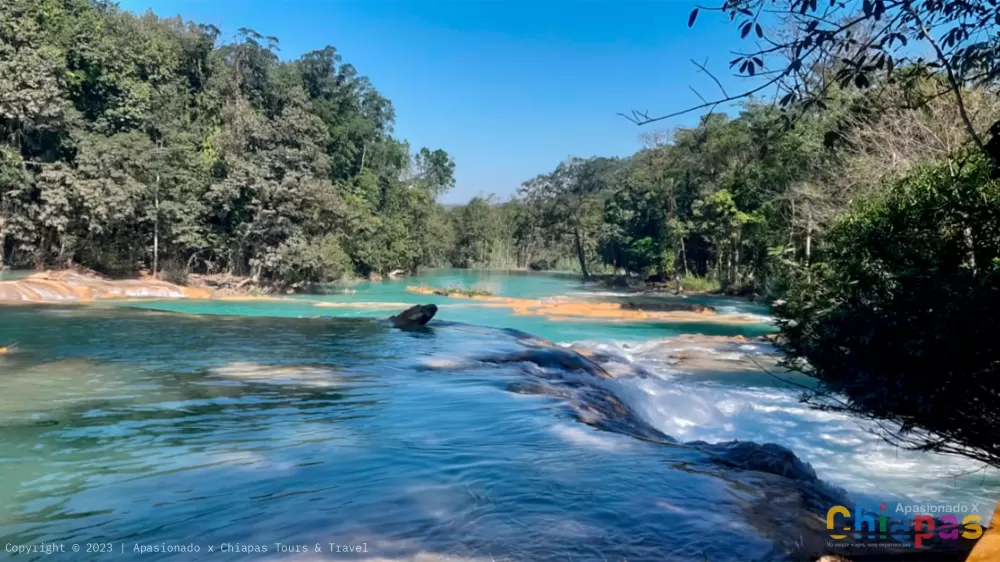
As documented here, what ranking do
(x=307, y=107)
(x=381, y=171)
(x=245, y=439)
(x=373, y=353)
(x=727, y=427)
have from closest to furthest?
1. (x=245, y=439)
2. (x=727, y=427)
3. (x=373, y=353)
4. (x=307, y=107)
5. (x=381, y=171)

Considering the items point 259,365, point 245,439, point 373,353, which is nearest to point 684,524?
point 245,439

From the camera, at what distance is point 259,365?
9.42 meters

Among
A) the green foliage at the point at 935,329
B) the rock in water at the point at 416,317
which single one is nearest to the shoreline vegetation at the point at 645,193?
the green foliage at the point at 935,329

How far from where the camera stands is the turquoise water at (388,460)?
3.72m

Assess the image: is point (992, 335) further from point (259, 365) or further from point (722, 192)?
point (722, 192)

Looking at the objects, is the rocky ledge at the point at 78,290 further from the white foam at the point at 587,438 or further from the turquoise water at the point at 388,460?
the white foam at the point at 587,438

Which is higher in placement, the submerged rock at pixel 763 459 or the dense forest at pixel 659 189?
the dense forest at pixel 659 189

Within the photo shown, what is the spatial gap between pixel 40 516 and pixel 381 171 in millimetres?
39256

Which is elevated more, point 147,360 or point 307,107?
point 307,107

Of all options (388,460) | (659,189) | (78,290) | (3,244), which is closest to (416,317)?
(388,460)

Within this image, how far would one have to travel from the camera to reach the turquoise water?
3723 mm

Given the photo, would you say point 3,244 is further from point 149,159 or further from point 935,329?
point 935,329

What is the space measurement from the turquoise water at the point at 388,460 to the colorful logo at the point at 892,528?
0.90 feet

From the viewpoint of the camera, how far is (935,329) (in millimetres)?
3738
